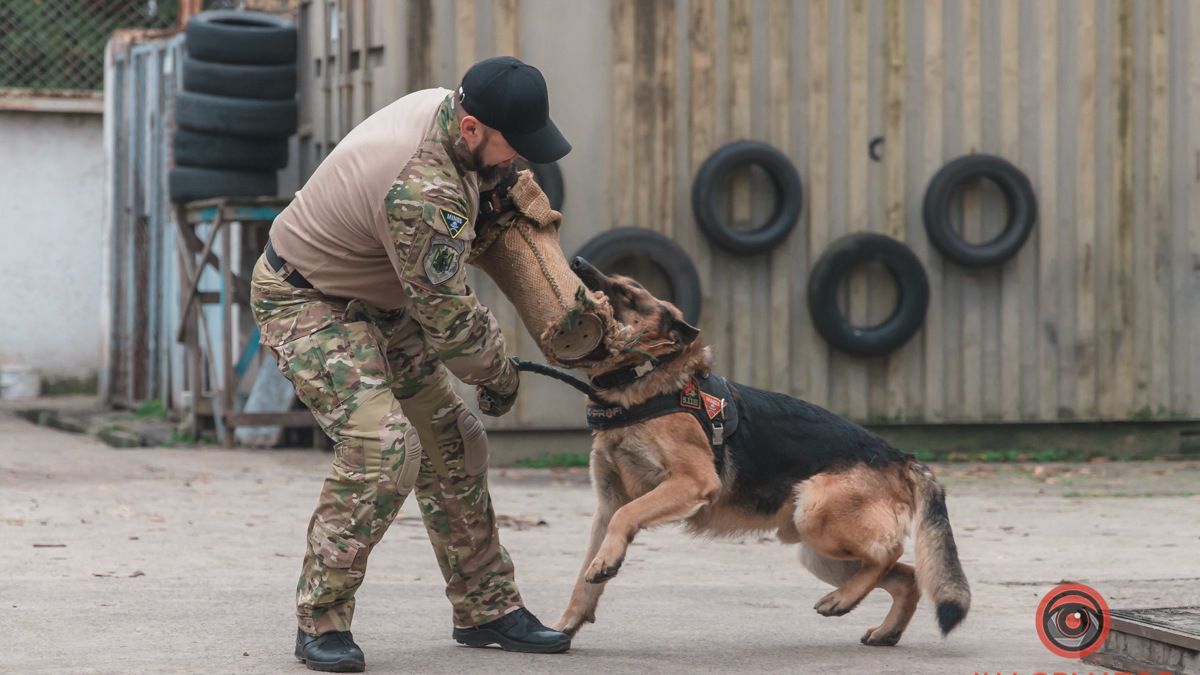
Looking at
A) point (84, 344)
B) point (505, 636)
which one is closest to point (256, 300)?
point (505, 636)

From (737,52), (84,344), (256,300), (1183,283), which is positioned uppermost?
(737,52)

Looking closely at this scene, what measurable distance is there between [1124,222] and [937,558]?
665 centimetres

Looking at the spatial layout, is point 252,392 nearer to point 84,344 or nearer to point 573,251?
point 573,251

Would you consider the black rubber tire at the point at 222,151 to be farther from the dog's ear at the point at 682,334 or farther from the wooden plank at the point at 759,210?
the dog's ear at the point at 682,334

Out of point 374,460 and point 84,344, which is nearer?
point 374,460

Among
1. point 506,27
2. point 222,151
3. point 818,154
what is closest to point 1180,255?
point 818,154

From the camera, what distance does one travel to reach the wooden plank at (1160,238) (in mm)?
10836

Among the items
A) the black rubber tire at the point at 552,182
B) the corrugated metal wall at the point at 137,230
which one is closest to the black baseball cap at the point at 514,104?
the black rubber tire at the point at 552,182

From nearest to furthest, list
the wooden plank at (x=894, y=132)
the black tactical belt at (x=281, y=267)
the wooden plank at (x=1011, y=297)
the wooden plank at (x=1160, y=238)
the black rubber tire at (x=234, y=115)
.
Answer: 1. the black tactical belt at (x=281, y=267)
2. the wooden plank at (x=894, y=132)
3. the wooden plank at (x=1011, y=297)
4. the wooden plank at (x=1160, y=238)
5. the black rubber tire at (x=234, y=115)

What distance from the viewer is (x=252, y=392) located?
11.3m

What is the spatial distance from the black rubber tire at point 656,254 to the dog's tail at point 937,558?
16.2ft

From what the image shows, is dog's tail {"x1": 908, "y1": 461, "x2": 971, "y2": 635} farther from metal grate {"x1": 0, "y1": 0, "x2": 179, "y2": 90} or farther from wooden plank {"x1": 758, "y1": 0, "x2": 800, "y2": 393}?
metal grate {"x1": 0, "y1": 0, "x2": 179, "y2": 90}

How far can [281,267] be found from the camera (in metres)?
4.55

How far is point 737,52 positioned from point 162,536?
212 inches
